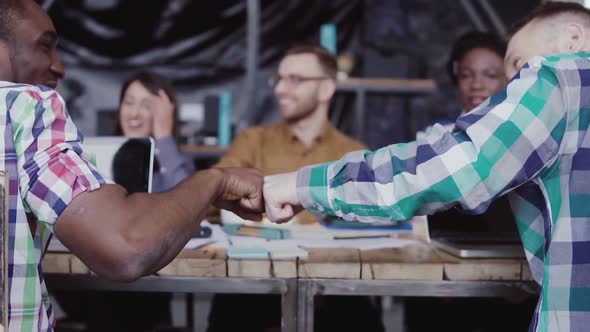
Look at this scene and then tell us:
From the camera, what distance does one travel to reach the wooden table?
1446 mm

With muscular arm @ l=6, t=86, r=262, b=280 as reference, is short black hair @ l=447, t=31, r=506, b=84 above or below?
above

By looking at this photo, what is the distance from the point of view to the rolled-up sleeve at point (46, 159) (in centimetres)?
90

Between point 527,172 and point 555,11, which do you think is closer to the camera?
point 527,172

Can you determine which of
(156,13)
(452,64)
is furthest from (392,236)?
(156,13)

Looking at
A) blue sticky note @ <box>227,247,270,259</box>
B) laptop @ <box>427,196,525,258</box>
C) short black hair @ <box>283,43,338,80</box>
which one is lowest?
blue sticky note @ <box>227,247,270,259</box>

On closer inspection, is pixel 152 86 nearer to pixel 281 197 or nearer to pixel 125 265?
pixel 281 197

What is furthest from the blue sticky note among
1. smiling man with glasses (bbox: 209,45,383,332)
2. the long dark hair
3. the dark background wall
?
the dark background wall

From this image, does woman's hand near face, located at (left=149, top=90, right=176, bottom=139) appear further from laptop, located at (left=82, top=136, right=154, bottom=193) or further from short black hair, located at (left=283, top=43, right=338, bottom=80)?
laptop, located at (left=82, top=136, right=154, bottom=193)

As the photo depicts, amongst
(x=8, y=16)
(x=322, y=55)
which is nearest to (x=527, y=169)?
(x=8, y=16)

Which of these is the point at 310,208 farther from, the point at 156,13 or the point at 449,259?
the point at 156,13

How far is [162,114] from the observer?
113 inches

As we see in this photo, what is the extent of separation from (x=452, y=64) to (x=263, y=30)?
1456 millimetres

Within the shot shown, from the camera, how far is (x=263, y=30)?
13.9 feet

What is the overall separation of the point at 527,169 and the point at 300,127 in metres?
2.21
